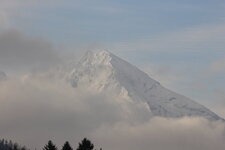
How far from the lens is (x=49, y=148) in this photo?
11681 cm

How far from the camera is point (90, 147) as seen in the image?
370ft

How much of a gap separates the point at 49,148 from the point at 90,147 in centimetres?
765

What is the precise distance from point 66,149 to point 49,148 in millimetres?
5352

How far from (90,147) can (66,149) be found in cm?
356

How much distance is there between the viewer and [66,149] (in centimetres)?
11231
